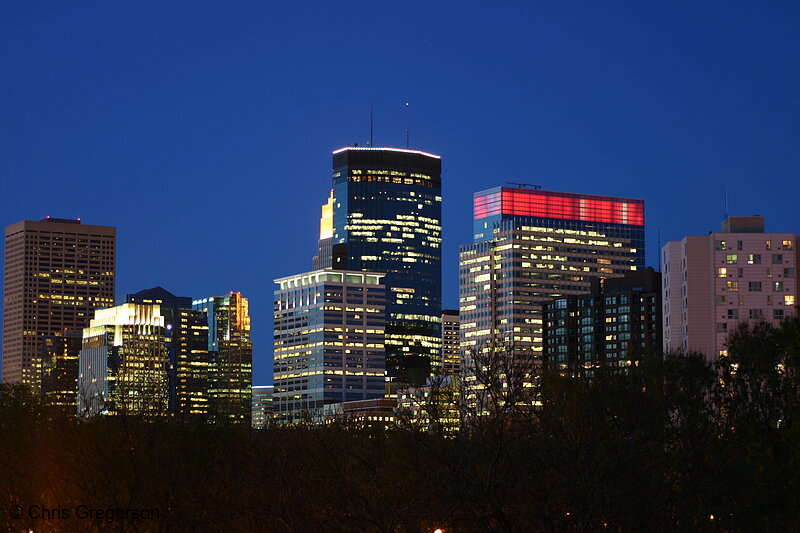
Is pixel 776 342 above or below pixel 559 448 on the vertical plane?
above

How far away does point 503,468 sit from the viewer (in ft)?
223

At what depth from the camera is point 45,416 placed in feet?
460

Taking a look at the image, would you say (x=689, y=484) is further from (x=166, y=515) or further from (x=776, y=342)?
(x=166, y=515)

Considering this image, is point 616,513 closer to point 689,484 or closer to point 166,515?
point 689,484

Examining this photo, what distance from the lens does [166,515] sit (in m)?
80.8

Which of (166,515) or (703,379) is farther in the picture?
(703,379)

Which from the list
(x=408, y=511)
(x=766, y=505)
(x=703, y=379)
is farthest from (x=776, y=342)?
(x=408, y=511)

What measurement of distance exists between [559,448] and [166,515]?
81.5ft

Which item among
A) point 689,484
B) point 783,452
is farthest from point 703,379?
point 689,484

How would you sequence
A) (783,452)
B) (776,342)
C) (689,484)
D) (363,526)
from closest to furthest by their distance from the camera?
(363,526)
(689,484)
(783,452)
(776,342)

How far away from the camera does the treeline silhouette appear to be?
2530 inches

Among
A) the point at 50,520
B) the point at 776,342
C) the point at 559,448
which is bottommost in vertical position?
the point at 50,520

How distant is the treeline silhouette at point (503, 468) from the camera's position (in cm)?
6425

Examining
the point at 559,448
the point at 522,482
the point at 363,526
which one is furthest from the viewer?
the point at 559,448
